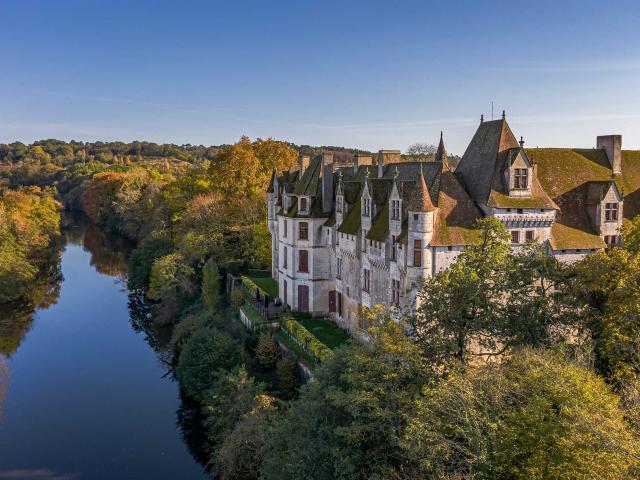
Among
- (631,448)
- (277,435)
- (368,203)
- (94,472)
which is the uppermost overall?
(368,203)

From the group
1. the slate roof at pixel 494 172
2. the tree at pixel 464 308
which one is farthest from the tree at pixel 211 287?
the tree at pixel 464 308

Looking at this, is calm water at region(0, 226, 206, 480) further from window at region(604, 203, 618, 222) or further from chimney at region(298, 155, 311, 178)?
window at region(604, 203, 618, 222)

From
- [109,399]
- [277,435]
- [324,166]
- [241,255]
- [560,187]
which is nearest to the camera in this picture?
[277,435]

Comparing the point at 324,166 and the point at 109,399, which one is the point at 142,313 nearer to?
the point at 109,399

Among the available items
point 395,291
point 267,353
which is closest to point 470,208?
point 395,291

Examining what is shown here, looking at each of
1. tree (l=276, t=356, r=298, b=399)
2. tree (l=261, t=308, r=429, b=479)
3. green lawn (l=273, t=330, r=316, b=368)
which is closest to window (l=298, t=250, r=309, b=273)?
green lawn (l=273, t=330, r=316, b=368)

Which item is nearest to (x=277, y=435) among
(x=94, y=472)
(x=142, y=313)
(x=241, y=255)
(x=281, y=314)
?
(x=94, y=472)
